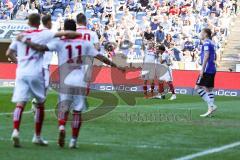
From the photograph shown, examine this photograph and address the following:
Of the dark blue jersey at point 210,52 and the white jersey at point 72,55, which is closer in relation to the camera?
the white jersey at point 72,55

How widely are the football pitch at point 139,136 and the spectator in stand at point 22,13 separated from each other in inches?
871

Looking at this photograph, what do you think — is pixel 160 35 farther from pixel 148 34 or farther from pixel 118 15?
pixel 118 15

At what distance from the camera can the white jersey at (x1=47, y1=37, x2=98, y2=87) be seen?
1084 centimetres

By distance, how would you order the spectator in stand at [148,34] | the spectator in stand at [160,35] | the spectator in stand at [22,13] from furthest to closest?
the spectator in stand at [22,13]
the spectator in stand at [160,35]
the spectator in stand at [148,34]

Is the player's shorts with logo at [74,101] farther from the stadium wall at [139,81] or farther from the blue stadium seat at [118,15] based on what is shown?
the blue stadium seat at [118,15]

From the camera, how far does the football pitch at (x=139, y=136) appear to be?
33.3 ft

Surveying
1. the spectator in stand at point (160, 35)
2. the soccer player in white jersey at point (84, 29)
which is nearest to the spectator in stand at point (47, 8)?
the spectator in stand at point (160, 35)

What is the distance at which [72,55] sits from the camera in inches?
427

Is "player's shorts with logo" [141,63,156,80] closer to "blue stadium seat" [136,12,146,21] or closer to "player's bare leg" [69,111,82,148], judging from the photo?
"blue stadium seat" [136,12,146,21]

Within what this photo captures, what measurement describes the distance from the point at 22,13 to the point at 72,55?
30.3 metres

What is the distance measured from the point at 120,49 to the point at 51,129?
72.2 ft

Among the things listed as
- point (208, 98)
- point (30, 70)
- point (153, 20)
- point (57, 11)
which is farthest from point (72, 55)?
point (57, 11)

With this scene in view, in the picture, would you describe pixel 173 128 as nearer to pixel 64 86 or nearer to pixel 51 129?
pixel 51 129

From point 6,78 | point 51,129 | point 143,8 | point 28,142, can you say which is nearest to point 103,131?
point 51,129
